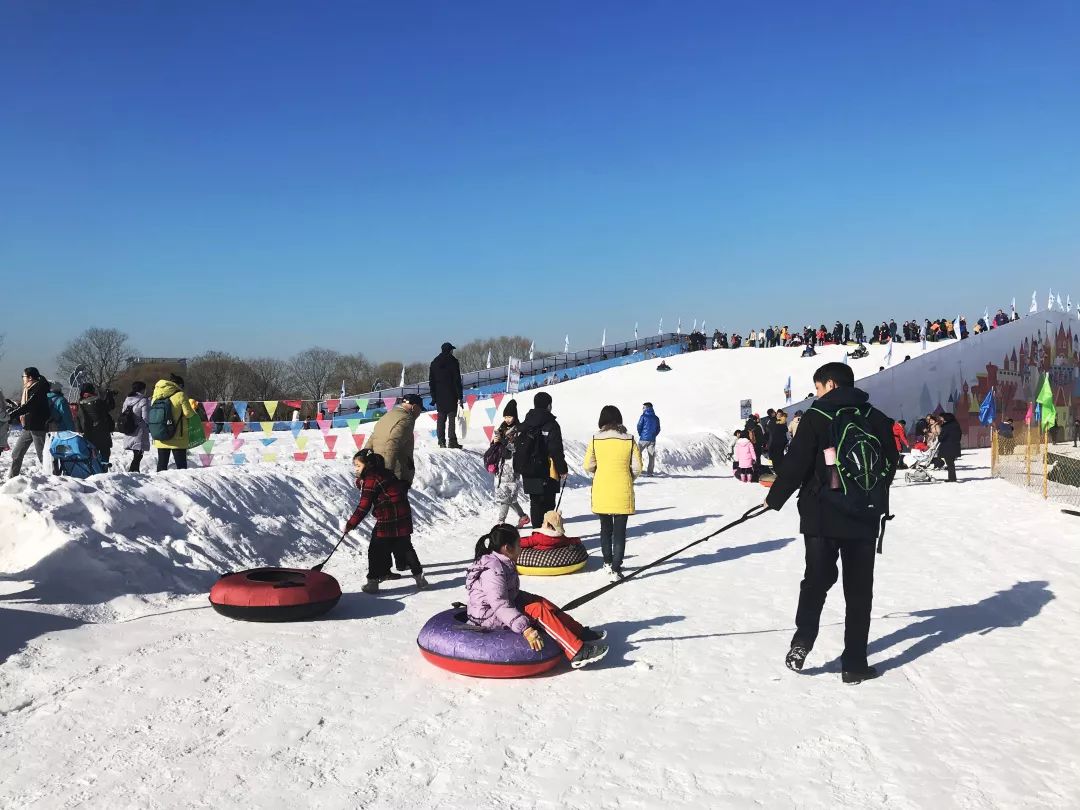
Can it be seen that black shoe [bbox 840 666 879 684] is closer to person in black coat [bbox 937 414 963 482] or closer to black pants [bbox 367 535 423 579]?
black pants [bbox 367 535 423 579]

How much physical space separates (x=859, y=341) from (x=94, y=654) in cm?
5030

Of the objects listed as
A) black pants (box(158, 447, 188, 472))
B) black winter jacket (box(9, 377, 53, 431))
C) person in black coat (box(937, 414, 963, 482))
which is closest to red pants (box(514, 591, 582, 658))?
black pants (box(158, 447, 188, 472))

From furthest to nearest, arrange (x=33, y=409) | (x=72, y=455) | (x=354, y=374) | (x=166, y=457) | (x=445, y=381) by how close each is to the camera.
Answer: (x=354, y=374) < (x=445, y=381) < (x=166, y=457) < (x=33, y=409) < (x=72, y=455)

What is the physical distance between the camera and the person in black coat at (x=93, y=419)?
12.1 meters

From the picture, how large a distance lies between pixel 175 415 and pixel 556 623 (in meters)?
8.41

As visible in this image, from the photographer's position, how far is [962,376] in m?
38.2

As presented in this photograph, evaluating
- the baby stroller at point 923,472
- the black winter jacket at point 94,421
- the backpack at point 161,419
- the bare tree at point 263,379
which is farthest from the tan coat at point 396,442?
the bare tree at point 263,379

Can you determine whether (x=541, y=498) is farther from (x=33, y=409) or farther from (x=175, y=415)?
(x=33, y=409)

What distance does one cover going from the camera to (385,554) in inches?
339

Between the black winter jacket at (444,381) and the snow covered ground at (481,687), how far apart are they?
20.7 ft

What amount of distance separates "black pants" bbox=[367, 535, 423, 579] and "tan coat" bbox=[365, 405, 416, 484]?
95 centimetres

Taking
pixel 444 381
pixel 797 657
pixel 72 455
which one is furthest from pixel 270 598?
pixel 444 381

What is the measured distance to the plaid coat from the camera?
8.44 meters

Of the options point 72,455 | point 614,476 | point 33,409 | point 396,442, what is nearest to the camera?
point 614,476
